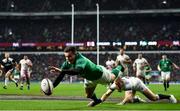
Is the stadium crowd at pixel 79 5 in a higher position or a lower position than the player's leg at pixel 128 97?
higher

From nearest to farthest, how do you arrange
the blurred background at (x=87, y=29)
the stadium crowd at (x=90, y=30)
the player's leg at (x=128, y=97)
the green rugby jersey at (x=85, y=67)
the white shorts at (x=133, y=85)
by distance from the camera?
the green rugby jersey at (x=85, y=67) < the white shorts at (x=133, y=85) < the player's leg at (x=128, y=97) < the blurred background at (x=87, y=29) < the stadium crowd at (x=90, y=30)

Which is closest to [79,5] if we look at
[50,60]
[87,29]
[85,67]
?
[87,29]

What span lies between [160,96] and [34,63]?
50.5m

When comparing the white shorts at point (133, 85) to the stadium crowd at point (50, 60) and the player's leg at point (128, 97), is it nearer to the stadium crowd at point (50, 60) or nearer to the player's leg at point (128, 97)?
the player's leg at point (128, 97)

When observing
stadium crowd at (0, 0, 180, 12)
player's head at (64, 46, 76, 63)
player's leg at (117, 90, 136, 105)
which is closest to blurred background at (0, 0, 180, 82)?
stadium crowd at (0, 0, 180, 12)

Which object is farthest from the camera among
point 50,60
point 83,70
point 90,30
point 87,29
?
point 87,29

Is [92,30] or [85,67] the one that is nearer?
[85,67]

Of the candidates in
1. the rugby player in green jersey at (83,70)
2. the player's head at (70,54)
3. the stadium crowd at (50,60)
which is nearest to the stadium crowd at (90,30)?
the stadium crowd at (50,60)

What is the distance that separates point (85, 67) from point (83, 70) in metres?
0.28

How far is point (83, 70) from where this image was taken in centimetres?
1448

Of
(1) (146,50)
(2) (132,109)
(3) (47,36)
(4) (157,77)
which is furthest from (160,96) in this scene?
(3) (47,36)

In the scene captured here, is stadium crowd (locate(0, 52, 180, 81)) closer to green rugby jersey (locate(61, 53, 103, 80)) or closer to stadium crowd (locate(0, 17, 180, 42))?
stadium crowd (locate(0, 17, 180, 42))

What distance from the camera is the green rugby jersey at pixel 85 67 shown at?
14047mm

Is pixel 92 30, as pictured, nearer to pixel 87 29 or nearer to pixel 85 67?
pixel 87 29
